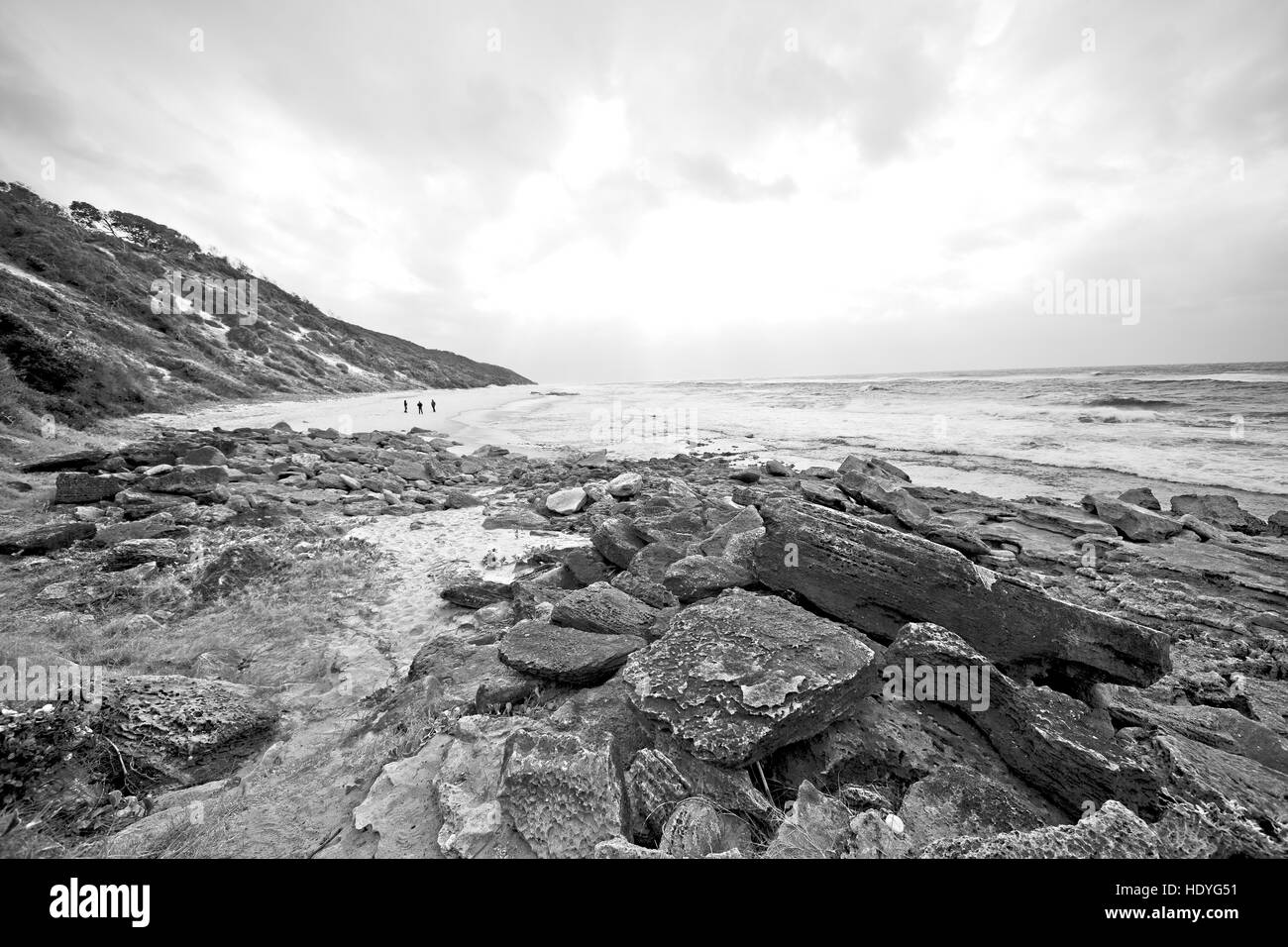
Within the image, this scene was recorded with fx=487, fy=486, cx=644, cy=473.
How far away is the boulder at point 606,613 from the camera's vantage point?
4.98 m

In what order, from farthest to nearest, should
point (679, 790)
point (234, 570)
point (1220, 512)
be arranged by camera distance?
point (1220, 512) < point (234, 570) < point (679, 790)

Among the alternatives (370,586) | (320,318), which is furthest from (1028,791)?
(320,318)

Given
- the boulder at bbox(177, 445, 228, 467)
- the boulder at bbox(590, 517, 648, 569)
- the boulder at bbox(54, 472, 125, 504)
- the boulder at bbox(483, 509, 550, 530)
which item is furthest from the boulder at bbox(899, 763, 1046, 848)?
the boulder at bbox(177, 445, 228, 467)

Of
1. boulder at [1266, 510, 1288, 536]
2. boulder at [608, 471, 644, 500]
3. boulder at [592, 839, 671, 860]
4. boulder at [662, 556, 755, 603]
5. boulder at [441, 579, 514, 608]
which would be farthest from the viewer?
boulder at [608, 471, 644, 500]

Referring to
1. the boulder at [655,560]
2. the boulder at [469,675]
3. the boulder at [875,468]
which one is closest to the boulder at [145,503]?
the boulder at [469,675]

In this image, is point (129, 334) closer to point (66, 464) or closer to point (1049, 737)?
point (66, 464)

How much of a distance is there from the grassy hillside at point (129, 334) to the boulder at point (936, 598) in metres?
23.4

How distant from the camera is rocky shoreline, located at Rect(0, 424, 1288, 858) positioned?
108 inches

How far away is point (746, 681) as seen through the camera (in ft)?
11.1

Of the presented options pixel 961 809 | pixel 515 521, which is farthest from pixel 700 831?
pixel 515 521

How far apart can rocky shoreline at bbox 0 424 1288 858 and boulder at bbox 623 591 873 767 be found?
2 cm

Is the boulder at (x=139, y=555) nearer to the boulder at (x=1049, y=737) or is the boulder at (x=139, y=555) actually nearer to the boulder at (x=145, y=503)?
the boulder at (x=145, y=503)

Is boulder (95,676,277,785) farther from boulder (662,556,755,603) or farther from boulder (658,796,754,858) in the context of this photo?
boulder (662,556,755,603)

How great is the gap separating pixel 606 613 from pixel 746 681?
209cm
